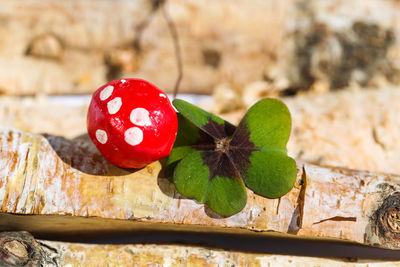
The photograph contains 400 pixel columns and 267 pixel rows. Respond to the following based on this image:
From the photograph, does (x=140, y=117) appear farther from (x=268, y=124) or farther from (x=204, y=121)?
(x=268, y=124)

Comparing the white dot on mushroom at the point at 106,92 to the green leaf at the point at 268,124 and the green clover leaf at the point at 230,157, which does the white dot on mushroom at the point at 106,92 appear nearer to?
the green clover leaf at the point at 230,157

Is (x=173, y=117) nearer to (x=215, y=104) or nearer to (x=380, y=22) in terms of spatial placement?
(x=215, y=104)

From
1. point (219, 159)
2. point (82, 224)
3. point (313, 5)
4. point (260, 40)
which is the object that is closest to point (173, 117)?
point (219, 159)

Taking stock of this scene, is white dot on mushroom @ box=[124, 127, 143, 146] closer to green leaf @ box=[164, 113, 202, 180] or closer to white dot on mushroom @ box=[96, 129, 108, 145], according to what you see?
white dot on mushroom @ box=[96, 129, 108, 145]

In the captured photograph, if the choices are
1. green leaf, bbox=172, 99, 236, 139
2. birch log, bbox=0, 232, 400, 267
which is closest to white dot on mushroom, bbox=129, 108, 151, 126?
green leaf, bbox=172, 99, 236, 139

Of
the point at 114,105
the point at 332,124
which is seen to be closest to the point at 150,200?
the point at 114,105
